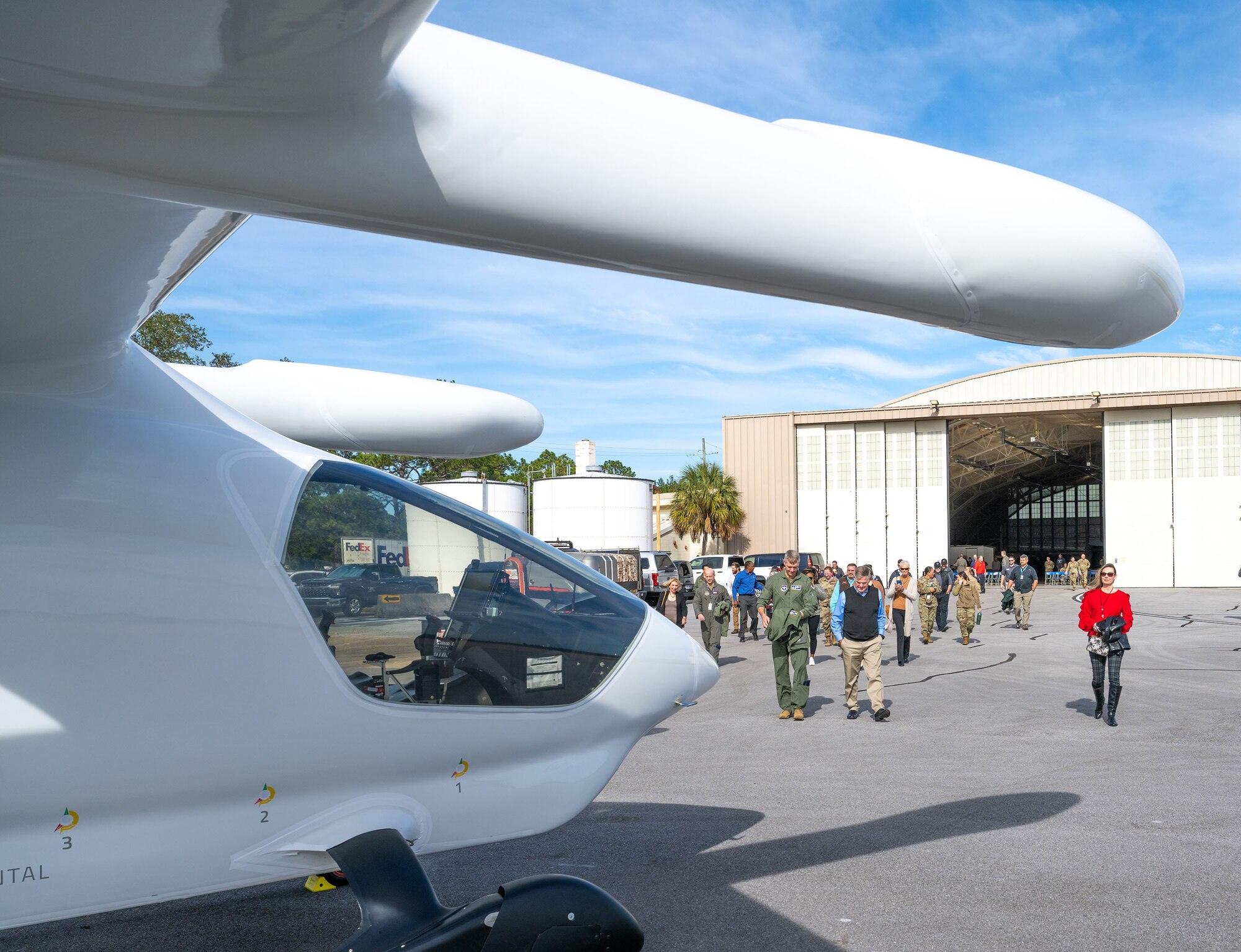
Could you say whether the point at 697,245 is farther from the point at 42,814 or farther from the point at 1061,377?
the point at 1061,377

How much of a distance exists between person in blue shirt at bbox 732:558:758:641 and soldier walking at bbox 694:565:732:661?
8.34 ft

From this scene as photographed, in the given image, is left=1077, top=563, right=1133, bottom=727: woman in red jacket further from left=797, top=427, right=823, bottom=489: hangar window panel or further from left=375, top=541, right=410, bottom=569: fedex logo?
left=797, top=427, right=823, bottom=489: hangar window panel

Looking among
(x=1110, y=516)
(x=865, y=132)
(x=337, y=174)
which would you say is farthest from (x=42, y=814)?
(x=1110, y=516)

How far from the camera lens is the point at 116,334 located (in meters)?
3.35

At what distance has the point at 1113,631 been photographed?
9.14 m

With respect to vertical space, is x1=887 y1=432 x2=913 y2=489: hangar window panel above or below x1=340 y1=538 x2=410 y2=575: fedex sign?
above

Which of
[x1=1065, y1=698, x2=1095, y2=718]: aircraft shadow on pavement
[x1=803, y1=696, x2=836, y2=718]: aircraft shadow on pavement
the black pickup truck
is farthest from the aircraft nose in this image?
[x1=1065, y1=698, x2=1095, y2=718]: aircraft shadow on pavement

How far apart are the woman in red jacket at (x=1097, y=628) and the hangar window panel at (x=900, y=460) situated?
28.8 metres

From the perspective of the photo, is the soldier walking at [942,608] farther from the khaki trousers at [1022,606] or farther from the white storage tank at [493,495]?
the white storage tank at [493,495]

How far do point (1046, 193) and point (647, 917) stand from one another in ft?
12.9

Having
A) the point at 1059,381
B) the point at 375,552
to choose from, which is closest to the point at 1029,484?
the point at 1059,381

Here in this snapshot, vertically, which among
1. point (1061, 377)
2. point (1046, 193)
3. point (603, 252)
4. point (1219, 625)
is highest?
point (1061, 377)

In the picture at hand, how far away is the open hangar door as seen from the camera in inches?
1603

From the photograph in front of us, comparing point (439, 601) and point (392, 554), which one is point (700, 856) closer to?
point (439, 601)
